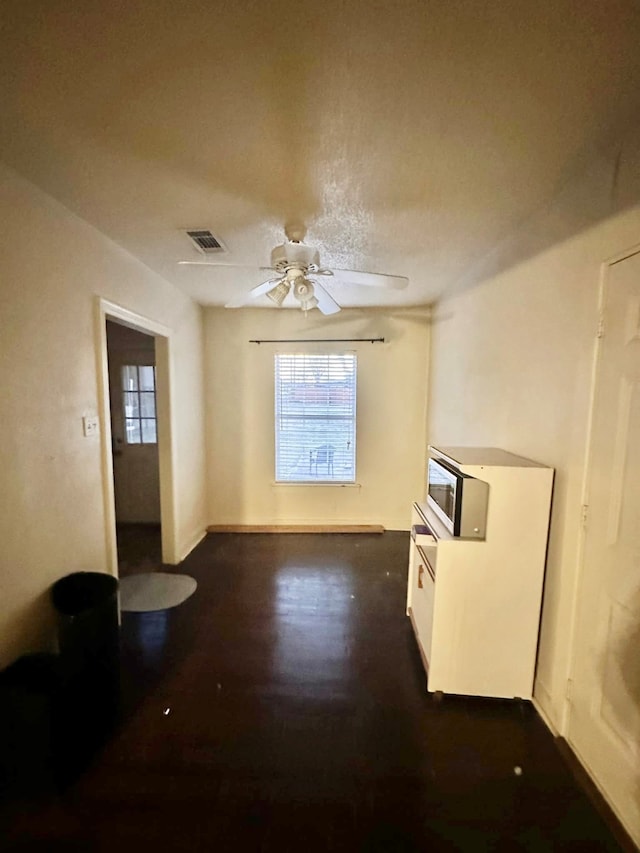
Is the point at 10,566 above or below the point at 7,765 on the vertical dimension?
above

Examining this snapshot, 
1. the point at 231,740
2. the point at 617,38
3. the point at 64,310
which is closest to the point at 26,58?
the point at 64,310

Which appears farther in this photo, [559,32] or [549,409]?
[549,409]

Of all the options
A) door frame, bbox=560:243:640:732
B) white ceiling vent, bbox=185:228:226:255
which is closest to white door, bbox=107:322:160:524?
white ceiling vent, bbox=185:228:226:255

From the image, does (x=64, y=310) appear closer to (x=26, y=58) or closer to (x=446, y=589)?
(x=26, y=58)

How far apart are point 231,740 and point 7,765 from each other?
826 millimetres

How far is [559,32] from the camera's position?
2.98 feet

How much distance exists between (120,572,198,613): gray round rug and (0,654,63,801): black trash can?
112 cm

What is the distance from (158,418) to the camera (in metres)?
3.05

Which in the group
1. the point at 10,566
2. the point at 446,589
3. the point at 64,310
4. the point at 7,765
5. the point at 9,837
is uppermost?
the point at 64,310

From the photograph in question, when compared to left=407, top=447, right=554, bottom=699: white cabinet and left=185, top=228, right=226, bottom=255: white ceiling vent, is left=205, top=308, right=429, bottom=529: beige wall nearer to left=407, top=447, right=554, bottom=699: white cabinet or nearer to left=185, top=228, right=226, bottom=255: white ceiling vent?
left=185, top=228, right=226, bottom=255: white ceiling vent

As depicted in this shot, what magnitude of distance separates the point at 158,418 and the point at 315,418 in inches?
64.5

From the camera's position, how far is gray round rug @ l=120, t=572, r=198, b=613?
2.50m

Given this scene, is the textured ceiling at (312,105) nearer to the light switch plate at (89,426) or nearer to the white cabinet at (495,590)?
the light switch plate at (89,426)

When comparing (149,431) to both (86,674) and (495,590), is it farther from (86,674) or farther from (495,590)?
(495,590)
